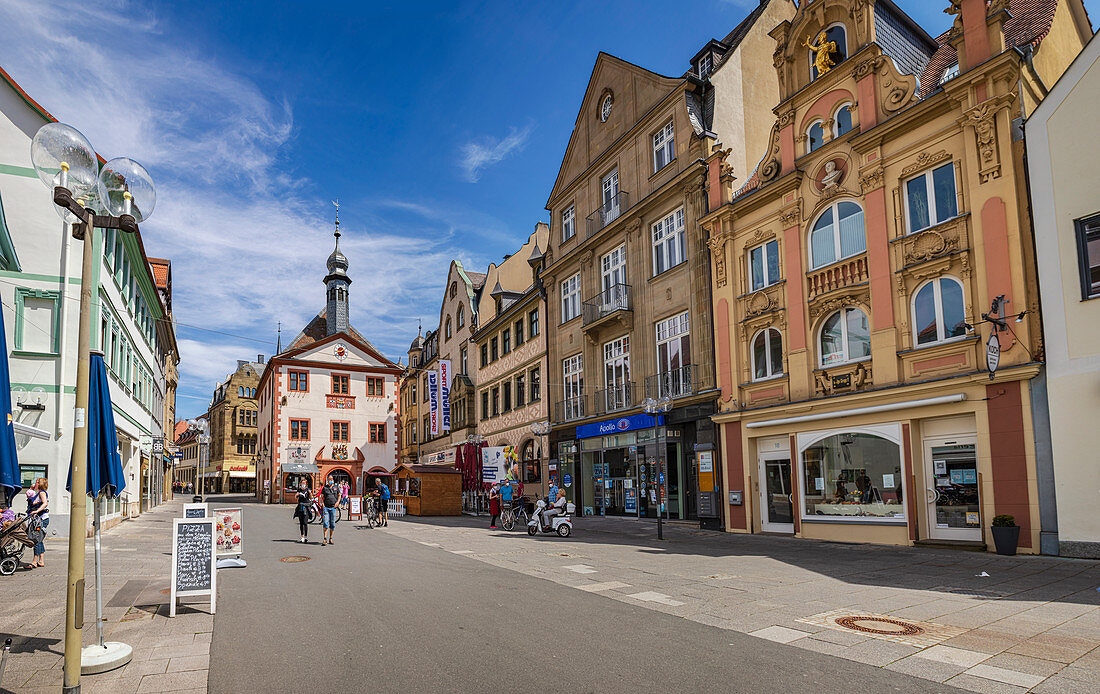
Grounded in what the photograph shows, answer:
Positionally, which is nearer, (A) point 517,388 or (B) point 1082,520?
(B) point 1082,520

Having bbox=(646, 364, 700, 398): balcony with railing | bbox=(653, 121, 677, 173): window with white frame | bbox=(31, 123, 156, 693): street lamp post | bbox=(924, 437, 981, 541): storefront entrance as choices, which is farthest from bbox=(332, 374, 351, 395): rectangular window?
bbox=(31, 123, 156, 693): street lamp post

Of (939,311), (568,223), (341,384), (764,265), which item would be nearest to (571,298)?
(568,223)

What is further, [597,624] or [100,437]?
[597,624]

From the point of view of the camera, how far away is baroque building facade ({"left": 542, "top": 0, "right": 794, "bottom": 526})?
2372cm

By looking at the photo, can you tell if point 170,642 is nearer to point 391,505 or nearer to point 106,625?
point 106,625

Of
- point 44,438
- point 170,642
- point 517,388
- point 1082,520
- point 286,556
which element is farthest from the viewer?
point 517,388

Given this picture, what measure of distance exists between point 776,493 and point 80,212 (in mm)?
17997

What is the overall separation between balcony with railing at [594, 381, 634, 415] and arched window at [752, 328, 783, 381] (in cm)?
650

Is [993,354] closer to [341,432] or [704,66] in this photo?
[704,66]

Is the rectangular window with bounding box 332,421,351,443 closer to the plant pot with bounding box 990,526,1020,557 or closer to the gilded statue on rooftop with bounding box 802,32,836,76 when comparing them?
the gilded statue on rooftop with bounding box 802,32,836,76

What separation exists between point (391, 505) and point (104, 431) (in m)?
27.2

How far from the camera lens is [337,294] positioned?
6856 cm

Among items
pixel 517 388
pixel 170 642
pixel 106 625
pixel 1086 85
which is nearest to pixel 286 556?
pixel 106 625

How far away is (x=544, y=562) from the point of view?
1456 centimetres
